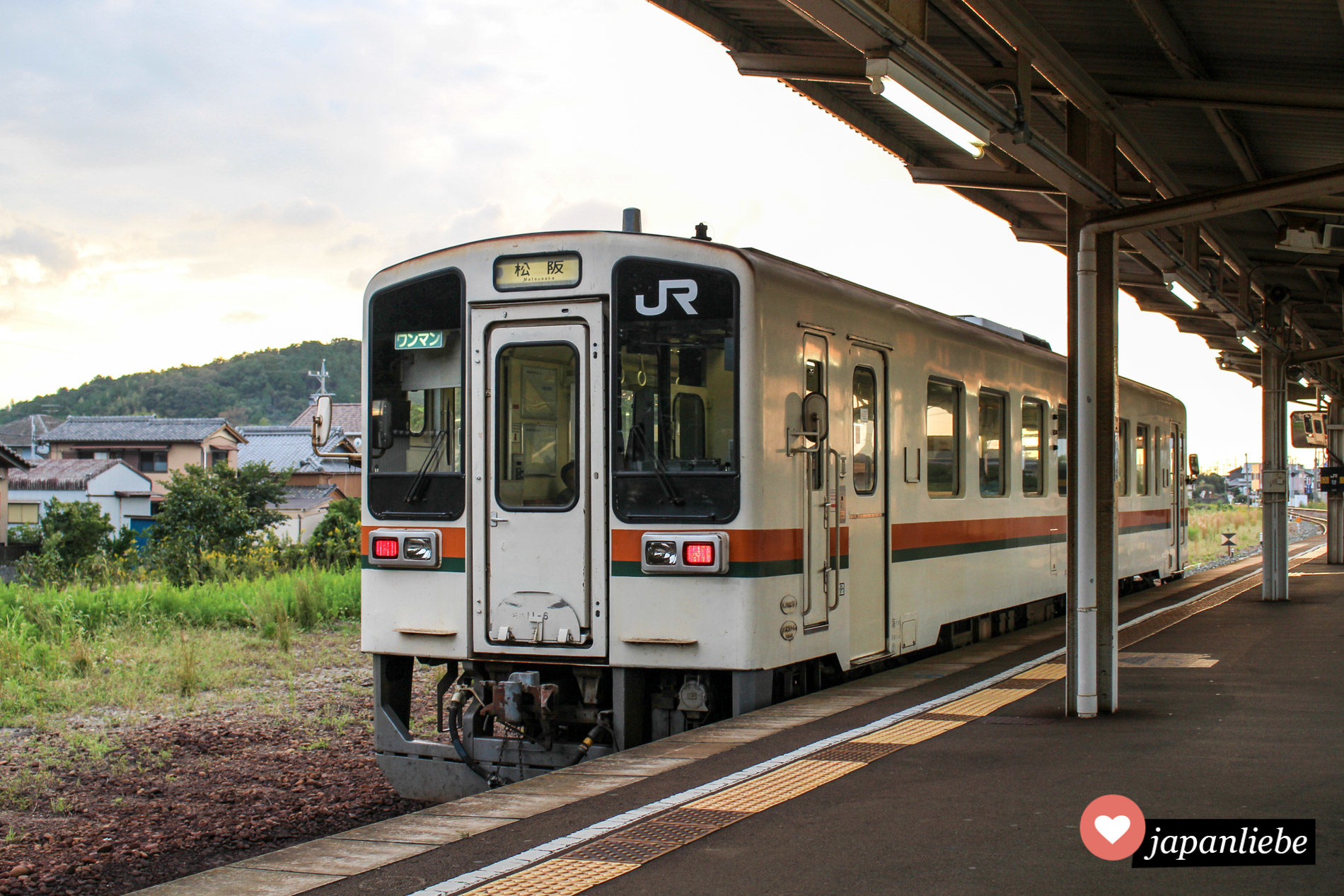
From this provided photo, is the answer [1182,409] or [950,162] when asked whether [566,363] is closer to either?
[950,162]

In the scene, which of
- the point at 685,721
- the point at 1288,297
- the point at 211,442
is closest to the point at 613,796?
the point at 685,721

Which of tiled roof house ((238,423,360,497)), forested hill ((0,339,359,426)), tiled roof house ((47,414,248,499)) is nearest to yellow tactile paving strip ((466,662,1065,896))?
tiled roof house ((238,423,360,497))

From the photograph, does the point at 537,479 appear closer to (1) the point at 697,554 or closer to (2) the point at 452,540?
(2) the point at 452,540

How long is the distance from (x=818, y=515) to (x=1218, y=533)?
118ft

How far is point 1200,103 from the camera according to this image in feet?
20.5

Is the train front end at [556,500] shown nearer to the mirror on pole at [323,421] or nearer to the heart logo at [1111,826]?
the mirror on pole at [323,421]

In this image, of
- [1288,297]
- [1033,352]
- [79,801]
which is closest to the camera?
[79,801]

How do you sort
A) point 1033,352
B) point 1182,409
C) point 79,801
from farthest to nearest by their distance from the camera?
point 1182,409, point 1033,352, point 79,801

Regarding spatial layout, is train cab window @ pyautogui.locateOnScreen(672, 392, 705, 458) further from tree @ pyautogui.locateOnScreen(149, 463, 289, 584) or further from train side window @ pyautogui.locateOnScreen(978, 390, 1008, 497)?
tree @ pyautogui.locateOnScreen(149, 463, 289, 584)

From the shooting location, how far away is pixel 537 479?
641 centimetres

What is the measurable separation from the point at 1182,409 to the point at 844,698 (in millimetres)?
12111

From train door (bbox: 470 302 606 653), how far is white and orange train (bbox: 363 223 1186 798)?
0.01 m

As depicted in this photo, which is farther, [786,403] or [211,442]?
[211,442]

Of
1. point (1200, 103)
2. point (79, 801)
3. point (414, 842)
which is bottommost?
point (79, 801)
